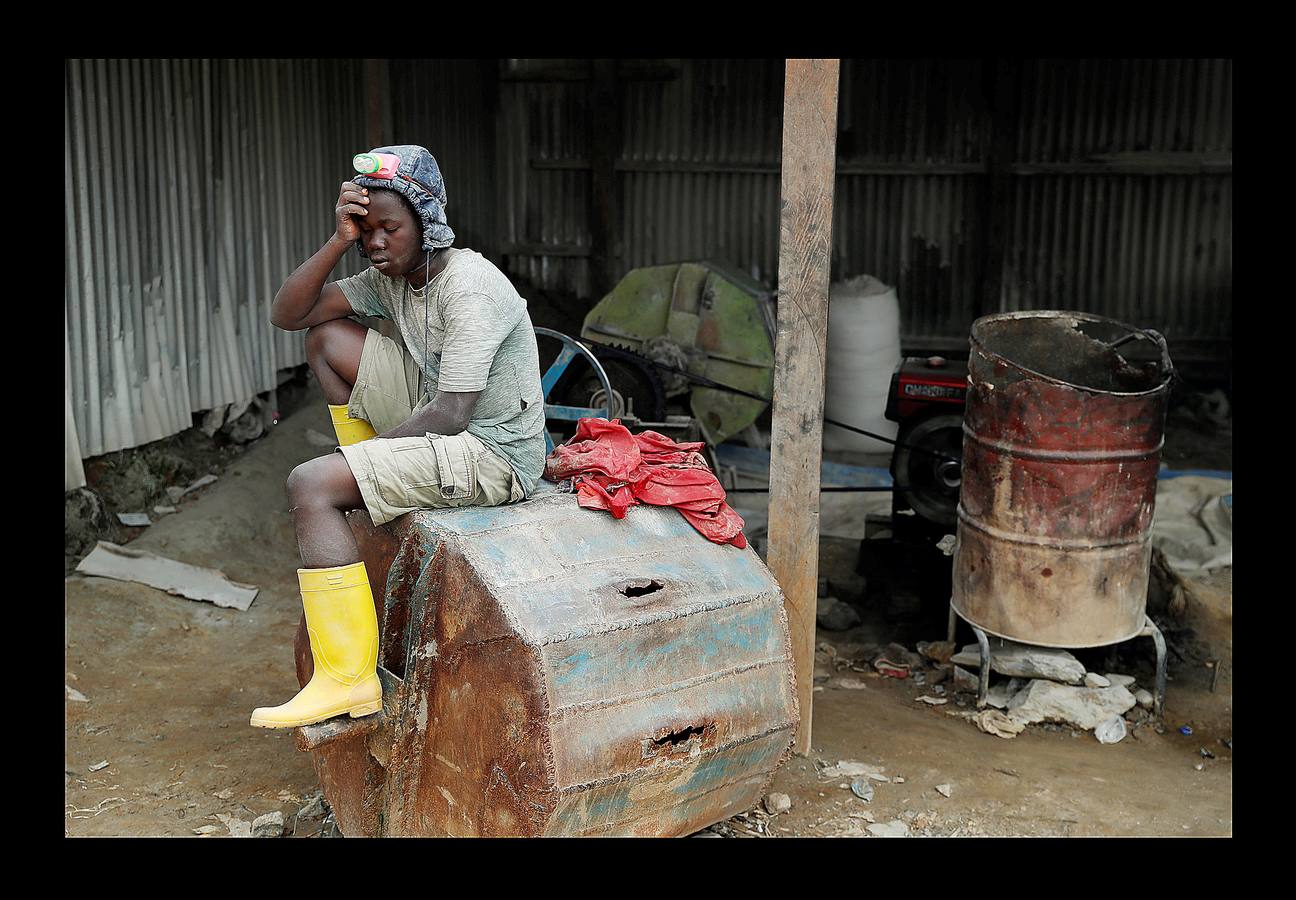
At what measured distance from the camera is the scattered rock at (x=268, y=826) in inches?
168

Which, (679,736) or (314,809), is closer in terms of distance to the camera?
(679,736)

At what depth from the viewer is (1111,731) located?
5.33m

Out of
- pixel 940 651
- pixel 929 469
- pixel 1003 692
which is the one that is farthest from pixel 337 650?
pixel 929 469

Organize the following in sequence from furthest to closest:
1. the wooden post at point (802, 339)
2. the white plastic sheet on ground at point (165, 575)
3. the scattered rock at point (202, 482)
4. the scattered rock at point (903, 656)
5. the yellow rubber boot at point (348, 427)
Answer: the scattered rock at point (202, 482)
the white plastic sheet on ground at point (165, 575)
the scattered rock at point (903, 656)
the wooden post at point (802, 339)
the yellow rubber boot at point (348, 427)

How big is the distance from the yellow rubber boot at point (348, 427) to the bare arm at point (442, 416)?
1.46 feet

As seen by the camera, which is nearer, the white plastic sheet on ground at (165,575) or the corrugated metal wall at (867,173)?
the white plastic sheet on ground at (165,575)

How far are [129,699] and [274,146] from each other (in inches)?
168

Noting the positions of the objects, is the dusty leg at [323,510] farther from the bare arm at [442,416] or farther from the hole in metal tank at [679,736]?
the hole in metal tank at [679,736]

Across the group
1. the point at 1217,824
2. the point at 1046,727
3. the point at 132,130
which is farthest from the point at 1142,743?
the point at 132,130

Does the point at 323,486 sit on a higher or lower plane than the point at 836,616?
higher

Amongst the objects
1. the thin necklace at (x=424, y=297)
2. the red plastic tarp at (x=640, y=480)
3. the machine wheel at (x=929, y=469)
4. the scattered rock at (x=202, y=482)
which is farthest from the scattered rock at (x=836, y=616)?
the scattered rock at (x=202, y=482)

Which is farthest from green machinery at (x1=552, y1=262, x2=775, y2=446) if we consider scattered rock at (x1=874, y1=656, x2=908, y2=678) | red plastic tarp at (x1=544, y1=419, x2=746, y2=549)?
red plastic tarp at (x1=544, y1=419, x2=746, y2=549)

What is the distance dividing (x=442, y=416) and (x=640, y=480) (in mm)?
670

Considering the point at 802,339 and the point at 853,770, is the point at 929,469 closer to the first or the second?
the point at 853,770
